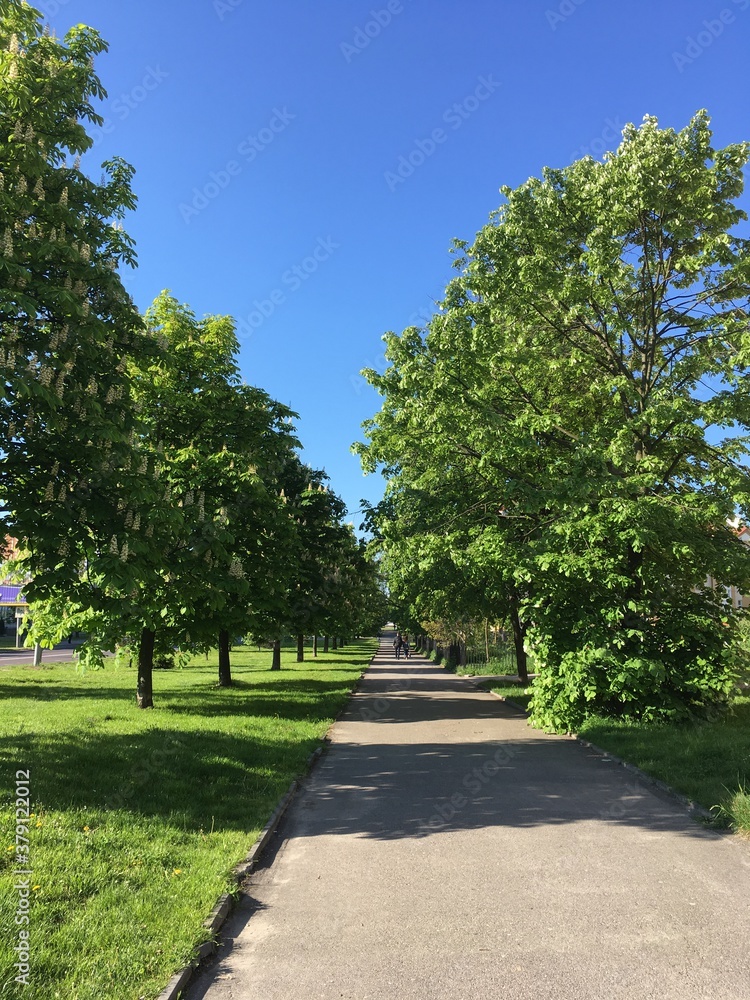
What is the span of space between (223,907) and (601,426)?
9488 mm

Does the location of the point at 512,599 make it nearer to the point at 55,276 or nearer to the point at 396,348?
the point at 396,348

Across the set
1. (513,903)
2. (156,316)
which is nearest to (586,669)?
(513,903)

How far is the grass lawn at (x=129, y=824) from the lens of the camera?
3848 millimetres

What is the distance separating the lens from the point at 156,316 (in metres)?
14.7

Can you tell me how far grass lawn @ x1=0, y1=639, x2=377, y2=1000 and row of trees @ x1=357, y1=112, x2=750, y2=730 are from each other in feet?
16.4

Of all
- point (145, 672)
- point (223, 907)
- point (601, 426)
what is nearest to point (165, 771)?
point (223, 907)

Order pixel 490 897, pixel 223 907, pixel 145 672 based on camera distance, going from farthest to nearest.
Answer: pixel 145 672 < pixel 490 897 < pixel 223 907

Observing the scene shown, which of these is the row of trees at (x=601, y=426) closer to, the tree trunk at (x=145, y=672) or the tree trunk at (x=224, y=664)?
the tree trunk at (x=145, y=672)

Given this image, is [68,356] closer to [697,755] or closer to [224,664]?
[697,755]

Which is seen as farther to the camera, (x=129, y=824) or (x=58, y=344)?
(x=58, y=344)

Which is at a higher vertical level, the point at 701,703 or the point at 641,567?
the point at 641,567

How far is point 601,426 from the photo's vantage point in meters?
11.6

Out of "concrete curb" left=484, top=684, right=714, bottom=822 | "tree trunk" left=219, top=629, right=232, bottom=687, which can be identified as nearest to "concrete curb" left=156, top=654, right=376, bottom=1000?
"concrete curb" left=484, top=684, right=714, bottom=822

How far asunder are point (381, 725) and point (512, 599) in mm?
8578
